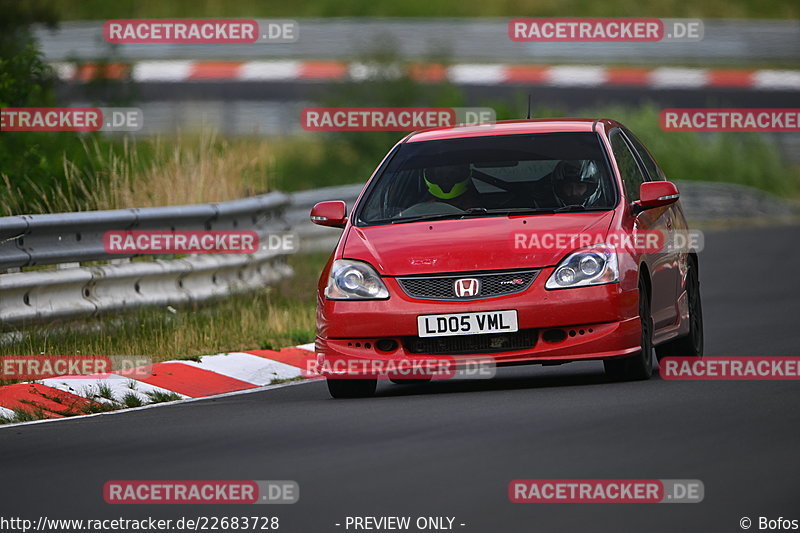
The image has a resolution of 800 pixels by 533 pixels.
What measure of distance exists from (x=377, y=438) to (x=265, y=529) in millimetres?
2015

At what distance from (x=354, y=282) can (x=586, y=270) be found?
4.47 feet

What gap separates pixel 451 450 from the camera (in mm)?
8336

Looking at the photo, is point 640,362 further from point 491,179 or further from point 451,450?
point 451,450

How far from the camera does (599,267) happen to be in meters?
10.8

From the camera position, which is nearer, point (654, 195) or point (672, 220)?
point (654, 195)

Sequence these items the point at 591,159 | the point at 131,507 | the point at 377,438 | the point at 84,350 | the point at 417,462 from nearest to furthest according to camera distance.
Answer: the point at 131,507
the point at 417,462
the point at 377,438
the point at 591,159
the point at 84,350

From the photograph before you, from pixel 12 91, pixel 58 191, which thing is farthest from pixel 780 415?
pixel 12 91

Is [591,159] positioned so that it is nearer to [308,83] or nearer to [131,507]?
[131,507]

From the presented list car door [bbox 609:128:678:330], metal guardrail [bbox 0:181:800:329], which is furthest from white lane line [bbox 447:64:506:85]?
car door [bbox 609:128:678:330]

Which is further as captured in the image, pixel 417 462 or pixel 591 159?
pixel 591 159

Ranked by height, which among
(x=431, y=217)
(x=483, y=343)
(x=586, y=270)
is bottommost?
(x=483, y=343)

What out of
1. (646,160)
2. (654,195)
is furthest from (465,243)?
(646,160)

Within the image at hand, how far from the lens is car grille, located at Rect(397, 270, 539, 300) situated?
35.0 ft

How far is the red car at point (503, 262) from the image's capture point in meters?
10.7
